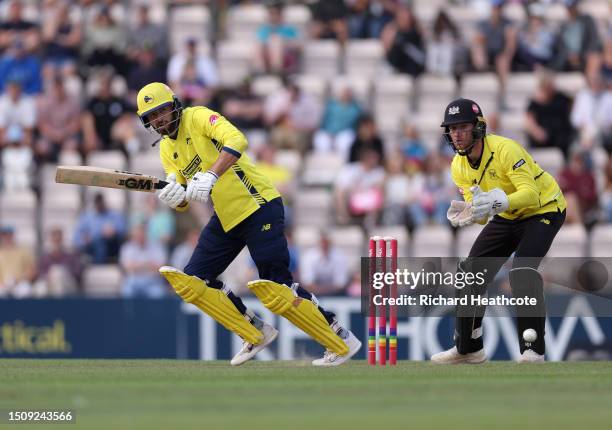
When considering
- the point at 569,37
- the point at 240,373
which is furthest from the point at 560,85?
the point at 240,373

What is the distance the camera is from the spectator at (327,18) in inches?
760

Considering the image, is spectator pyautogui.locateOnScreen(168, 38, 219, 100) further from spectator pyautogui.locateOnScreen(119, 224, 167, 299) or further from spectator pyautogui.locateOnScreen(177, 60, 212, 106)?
spectator pyautogui.locateOnScreen(119, 224, 167, 299)

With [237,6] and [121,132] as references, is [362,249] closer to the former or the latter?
[121,132]

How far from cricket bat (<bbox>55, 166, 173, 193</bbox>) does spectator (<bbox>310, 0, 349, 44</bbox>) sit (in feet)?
29.1

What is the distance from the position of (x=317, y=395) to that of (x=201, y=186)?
2307 mm

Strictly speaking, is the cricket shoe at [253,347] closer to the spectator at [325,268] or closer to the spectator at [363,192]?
the spectator at [325,268]

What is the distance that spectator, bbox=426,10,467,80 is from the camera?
18.6 meters

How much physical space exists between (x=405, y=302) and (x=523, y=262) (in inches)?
51.6

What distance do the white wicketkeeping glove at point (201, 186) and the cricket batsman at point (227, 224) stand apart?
23 millimetres

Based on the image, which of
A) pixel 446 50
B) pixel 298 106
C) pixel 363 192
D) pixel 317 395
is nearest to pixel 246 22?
pixel 298 106

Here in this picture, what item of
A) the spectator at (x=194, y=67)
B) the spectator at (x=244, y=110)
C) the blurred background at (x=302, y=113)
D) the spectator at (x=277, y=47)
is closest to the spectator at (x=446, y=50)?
the blurred background at (x=302, y=113)

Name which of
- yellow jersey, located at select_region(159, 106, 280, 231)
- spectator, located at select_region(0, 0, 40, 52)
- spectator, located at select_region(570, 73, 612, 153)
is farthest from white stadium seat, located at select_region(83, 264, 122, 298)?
yellow jersey, located at select_region(159, 106, 280, 231)

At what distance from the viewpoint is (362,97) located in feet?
61.0

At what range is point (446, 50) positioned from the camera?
18609 millimetres
